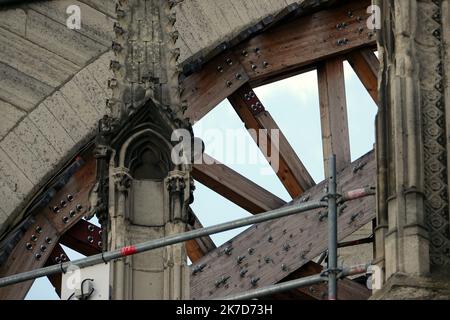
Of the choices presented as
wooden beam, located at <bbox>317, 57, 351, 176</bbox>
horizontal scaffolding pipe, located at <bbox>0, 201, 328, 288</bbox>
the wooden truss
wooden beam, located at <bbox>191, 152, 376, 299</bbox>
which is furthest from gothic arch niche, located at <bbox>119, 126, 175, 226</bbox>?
wooden beam, located at <bbox>317, 57, 351, 176</bbox>

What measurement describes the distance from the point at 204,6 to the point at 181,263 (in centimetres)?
904

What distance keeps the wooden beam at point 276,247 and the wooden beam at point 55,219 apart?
55.3 inches

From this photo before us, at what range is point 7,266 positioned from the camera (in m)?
33.0

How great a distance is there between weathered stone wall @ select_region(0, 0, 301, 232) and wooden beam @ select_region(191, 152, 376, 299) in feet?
6.18

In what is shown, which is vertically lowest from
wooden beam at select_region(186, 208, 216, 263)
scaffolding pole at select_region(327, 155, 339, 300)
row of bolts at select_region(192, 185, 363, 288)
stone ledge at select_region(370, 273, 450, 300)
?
stone ledge at select_region(370, 273, 450, 300)

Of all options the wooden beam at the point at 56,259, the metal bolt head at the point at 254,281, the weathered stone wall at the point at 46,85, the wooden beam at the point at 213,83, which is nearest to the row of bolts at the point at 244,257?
the metal bolt head at the point at 254,281

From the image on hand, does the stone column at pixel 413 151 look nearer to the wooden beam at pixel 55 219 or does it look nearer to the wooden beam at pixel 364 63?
the wooden beam at pixel 55 219

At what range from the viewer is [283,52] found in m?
35.1

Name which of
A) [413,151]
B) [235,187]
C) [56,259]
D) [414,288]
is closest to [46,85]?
[56,259]

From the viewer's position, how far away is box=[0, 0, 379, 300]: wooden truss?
32750 millimetres

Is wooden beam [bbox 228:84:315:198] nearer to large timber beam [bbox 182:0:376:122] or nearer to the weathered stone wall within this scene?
large timber beam [bbox 182:0:376:122]

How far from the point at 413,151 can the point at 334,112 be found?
11.4m

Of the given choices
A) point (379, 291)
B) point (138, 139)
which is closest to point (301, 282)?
point (379, 291)

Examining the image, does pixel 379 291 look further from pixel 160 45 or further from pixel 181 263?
pixel 160 45
